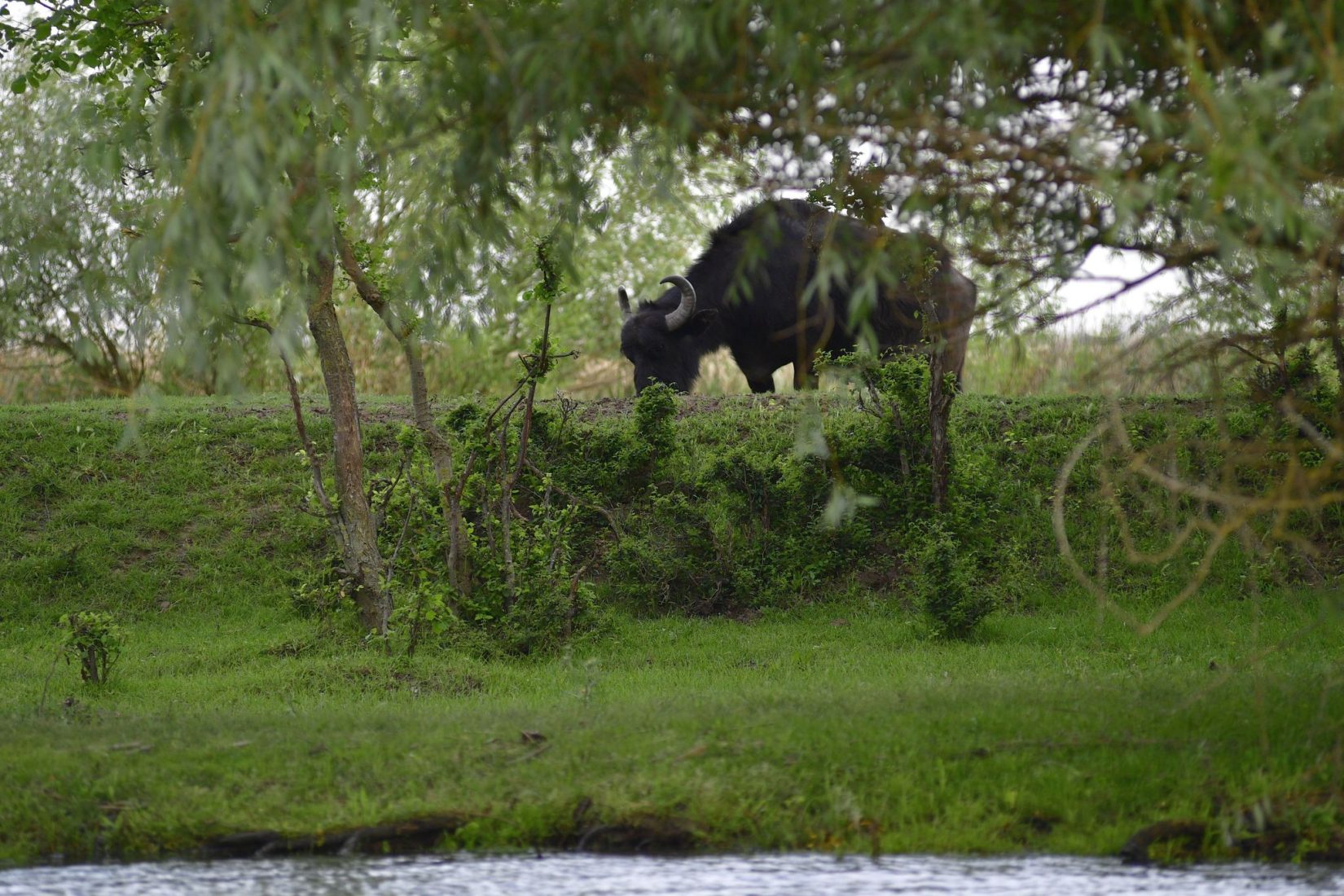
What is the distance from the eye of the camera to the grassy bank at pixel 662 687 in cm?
708

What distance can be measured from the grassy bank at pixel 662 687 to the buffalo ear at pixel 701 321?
4.96 feet

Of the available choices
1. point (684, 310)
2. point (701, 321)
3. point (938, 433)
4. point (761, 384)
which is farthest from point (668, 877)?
point (761, 384)

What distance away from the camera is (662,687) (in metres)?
10.3

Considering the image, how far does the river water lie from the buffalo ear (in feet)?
35.9

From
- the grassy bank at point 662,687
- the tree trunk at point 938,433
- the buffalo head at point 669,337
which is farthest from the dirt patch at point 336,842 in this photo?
the buffalo head at point 669,337

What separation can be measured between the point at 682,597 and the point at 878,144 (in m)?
7.19

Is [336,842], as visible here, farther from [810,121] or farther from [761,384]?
[761,384]

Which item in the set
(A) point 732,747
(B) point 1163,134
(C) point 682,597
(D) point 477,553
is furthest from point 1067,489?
(B) point 1163,134

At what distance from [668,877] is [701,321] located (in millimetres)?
11429

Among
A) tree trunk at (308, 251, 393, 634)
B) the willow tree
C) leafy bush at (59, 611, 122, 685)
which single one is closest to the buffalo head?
tree trunk at (308, 251, 393, 634)

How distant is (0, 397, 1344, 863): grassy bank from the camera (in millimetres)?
7078

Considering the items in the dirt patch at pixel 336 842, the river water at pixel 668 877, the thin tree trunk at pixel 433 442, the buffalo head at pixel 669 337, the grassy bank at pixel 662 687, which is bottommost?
the river water at pixel 668 877

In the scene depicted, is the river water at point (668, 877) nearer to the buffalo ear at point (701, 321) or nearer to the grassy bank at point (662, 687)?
the grassy bank at point (662, 687)

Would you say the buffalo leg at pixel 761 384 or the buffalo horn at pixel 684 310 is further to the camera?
the buffalo leg at pixel 761 384
